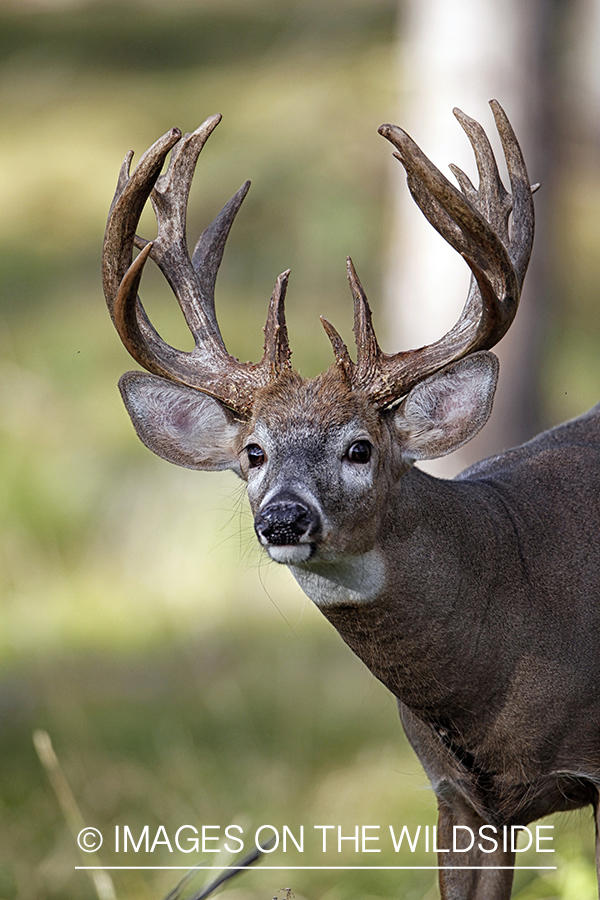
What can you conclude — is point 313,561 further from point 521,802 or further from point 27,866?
point 27,866

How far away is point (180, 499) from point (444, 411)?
506cm

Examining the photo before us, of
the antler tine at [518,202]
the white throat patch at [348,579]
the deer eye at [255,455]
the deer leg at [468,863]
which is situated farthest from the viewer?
the deer leg at [468,863]

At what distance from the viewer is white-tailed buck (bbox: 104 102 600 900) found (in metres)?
3.70

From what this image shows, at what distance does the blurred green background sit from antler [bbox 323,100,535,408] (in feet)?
2.04

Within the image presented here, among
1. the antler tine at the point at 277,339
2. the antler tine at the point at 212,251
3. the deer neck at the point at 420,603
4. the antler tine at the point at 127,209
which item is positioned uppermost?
the antler tine at the point at 127,209

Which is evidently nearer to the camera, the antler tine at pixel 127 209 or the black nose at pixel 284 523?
the black nose at pixel 284 523

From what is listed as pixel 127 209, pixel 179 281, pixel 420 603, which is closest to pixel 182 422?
pixel 179 281

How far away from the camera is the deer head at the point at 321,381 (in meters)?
3.61

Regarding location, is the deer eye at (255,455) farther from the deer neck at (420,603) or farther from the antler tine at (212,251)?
the antler tine at (212,251)

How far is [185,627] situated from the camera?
798 centimetres

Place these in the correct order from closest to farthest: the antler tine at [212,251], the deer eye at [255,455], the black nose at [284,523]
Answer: the black nose at [284,523]
the deer eye at [255,455]
the antler tine at [212,251]

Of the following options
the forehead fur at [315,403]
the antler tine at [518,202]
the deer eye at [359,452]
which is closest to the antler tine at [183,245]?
the forehead fur at [315,403]

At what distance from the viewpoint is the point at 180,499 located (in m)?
8.78

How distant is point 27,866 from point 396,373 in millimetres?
2746
